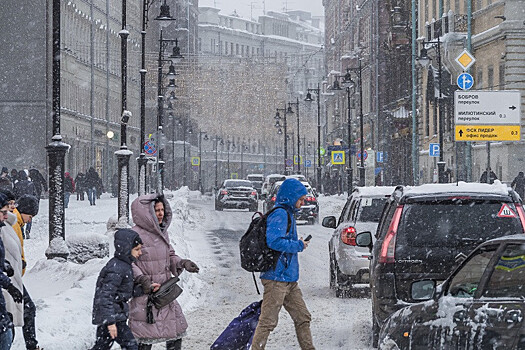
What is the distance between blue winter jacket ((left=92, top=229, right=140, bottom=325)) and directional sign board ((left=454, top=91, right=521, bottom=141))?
1296 inches

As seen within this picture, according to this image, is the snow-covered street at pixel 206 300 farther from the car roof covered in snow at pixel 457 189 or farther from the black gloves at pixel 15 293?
the car roof covered in snow at pixel 457 189

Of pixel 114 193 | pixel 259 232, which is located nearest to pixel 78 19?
pixel 114 193

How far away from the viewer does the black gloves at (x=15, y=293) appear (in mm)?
8734

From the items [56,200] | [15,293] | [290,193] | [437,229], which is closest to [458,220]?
[437,229]

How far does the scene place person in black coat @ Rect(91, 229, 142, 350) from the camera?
8.27m

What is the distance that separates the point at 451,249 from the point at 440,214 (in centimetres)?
32

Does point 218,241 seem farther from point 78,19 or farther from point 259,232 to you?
point 78,19

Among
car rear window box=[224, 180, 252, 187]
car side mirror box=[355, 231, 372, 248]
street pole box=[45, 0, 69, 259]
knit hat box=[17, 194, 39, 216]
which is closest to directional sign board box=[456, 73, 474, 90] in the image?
car rear window box=[224, 180, 252, 187]

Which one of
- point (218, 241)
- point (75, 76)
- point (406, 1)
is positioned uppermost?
point (406, 1)

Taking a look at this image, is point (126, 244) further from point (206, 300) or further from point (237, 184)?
point (237, 184)

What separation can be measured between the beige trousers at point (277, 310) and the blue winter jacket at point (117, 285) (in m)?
1.38

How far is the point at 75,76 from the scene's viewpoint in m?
69.9

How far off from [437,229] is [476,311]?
4233 millimetres

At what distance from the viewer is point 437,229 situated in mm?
9992
